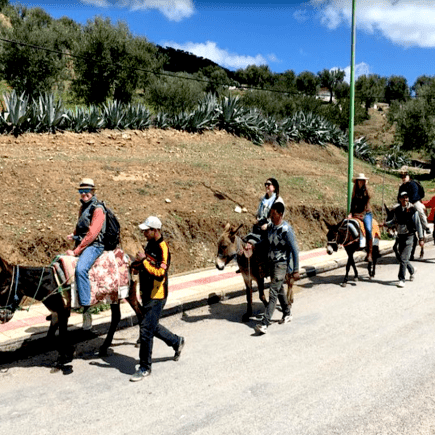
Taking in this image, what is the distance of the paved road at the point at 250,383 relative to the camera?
17.0 feet

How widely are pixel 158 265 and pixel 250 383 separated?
1875 millimetres

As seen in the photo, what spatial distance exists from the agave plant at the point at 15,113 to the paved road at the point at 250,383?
34.2 feet

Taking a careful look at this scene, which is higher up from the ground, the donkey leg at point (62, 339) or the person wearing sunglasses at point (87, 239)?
the person wearing sunglasses at point (87, 239)

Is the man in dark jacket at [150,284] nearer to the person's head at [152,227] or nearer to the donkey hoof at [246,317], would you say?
the person's head at [152,227]

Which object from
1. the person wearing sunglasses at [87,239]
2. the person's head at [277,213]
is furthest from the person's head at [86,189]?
the person's head at [277,213]

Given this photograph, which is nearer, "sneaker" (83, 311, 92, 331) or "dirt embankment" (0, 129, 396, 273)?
"sneaker" (83, 311, 92, 331)

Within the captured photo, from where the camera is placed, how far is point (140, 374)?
249 inches

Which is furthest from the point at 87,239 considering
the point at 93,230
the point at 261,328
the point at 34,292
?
the point at 261,328

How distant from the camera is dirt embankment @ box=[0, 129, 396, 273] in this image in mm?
11484

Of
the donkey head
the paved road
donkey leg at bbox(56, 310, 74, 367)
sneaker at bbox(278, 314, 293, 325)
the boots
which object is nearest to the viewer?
the paved road

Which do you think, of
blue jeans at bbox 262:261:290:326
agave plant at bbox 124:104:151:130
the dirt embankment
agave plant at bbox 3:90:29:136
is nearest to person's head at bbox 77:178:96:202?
blue jeans at bbox 262:261:290:326

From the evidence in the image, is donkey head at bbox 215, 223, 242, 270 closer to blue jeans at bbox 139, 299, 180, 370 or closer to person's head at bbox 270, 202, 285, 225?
person's head at bbox 270, 202, 285, 225

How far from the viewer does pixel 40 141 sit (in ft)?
54.1

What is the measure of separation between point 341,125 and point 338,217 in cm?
2659
